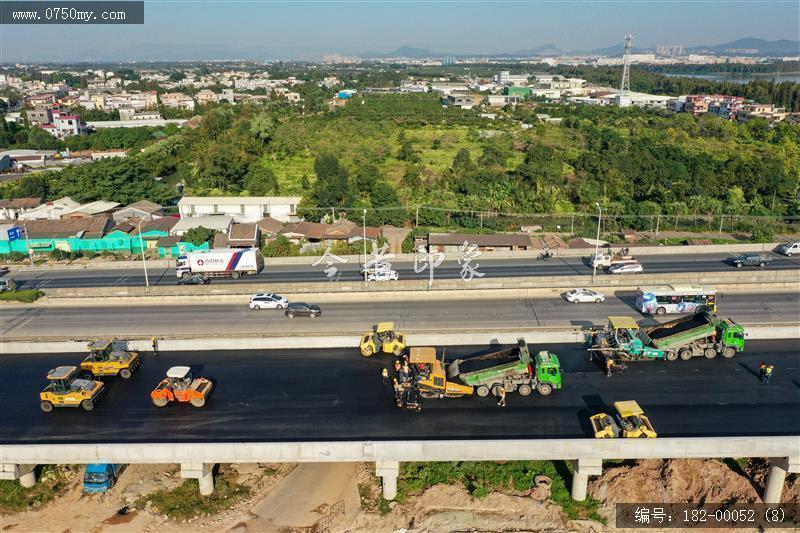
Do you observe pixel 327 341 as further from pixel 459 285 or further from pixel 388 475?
pixel 459 285

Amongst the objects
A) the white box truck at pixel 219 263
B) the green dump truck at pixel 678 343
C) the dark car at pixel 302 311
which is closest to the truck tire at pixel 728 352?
the green dump truck at pixel 678 343

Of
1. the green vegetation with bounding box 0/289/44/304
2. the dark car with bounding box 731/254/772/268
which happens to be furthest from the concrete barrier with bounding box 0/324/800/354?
the dark car with bounding box 731/254/772/268

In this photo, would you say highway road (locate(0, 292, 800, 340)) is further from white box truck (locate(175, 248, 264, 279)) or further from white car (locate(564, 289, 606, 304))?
white box truck (locate(175, 248, 264, 279))

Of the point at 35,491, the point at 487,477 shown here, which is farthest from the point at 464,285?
the point at 35,491

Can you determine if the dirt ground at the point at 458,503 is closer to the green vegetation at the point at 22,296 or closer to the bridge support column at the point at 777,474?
the bridge support column at the point at 777,474

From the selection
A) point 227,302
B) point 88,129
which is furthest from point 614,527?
point 88,129

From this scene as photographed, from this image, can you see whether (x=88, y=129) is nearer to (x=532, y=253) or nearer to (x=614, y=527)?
(x=532, y=253)
